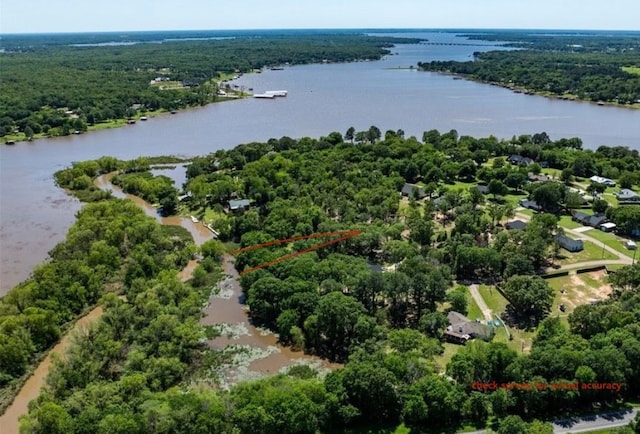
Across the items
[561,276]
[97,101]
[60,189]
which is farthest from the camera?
[97,101]

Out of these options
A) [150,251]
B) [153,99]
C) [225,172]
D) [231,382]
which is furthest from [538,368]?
[153,99]

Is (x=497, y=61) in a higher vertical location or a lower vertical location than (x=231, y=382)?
higher

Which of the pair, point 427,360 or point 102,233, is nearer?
point 427,360

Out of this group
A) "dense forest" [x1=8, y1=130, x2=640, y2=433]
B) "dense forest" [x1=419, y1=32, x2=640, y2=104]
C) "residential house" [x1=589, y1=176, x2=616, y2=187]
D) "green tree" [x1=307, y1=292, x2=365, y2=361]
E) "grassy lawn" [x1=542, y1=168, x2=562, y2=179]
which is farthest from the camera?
"dense forest" [x1=419, y1=32, x2=640, y2=104]

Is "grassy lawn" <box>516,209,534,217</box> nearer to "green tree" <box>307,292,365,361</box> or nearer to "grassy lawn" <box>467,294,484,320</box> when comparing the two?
"grassy lawn" <box>467,294,484,320</box>

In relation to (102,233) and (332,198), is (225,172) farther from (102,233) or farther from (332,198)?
(102,233)

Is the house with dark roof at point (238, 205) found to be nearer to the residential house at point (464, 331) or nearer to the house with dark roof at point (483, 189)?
the house with dark roof at point (483, 189)

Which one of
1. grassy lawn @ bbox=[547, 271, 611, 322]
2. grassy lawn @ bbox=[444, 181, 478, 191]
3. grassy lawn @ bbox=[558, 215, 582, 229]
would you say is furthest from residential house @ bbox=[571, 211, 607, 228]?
grassy lawn @ bbox=[444, 181, 478, 191]
